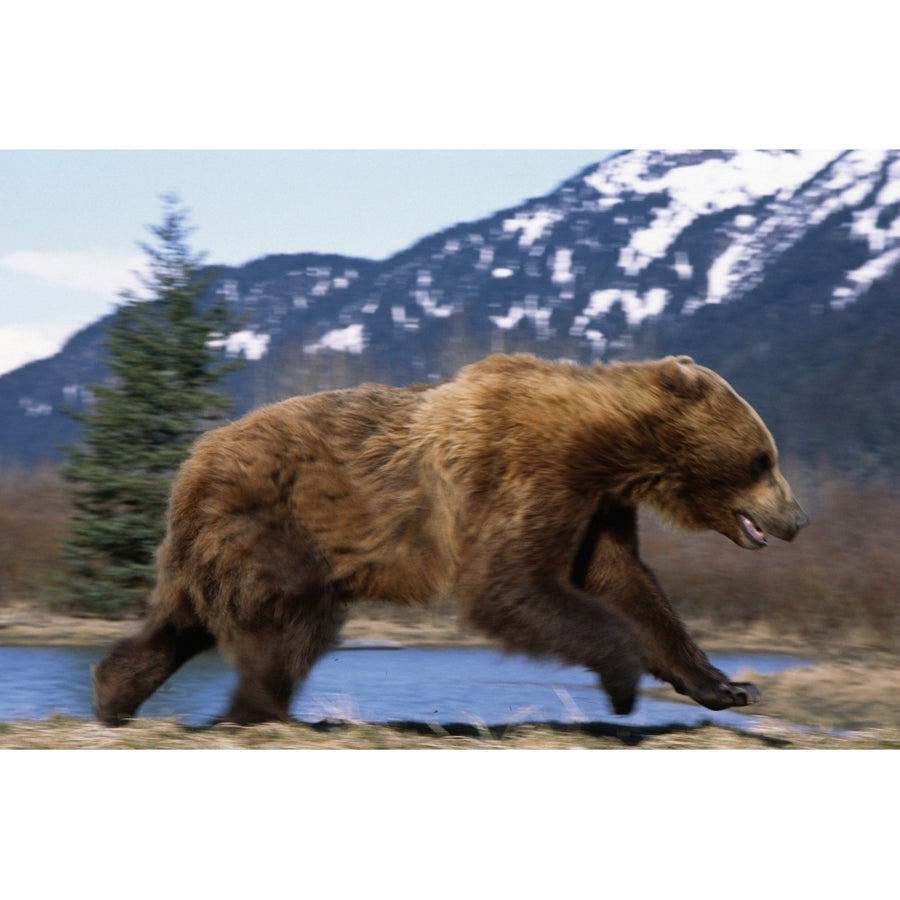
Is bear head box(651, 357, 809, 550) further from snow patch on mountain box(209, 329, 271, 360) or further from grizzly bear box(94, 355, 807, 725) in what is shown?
snow patch on mountain box(209, 329, 271, 360)

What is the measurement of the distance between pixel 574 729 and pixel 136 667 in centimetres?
187

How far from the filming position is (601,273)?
54.2 feet

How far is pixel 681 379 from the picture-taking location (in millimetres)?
5000

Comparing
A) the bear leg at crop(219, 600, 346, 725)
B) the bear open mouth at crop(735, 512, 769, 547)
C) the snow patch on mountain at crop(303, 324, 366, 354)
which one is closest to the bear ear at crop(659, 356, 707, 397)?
the bear open mouth at crop(735, 512, 769, 547)

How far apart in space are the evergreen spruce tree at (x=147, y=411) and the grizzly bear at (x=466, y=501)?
6241 millimetres

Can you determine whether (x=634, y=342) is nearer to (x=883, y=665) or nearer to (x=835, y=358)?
(x=835, y=358)

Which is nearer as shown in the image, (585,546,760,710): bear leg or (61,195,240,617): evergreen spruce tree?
(585,546,760,710): bear leg

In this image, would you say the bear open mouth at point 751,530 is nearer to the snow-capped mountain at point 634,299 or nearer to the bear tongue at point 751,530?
the bear tongue at point 751,530

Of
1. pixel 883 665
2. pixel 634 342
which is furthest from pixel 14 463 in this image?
pixel 883 665

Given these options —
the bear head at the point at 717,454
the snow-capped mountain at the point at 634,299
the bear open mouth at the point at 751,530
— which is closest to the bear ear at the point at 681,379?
the bear head at the point at 717,454

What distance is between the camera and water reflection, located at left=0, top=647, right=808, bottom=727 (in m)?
6.04

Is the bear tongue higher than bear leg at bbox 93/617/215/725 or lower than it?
higher

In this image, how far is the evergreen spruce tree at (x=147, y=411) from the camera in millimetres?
11227

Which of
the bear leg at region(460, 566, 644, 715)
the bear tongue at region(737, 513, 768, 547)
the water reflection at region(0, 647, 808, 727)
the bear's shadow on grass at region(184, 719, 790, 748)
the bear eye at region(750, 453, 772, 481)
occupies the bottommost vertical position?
the water reflection at region(0, 647, 808, 727)
